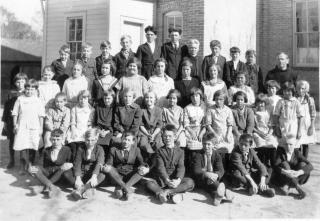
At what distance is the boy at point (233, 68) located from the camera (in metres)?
6.70

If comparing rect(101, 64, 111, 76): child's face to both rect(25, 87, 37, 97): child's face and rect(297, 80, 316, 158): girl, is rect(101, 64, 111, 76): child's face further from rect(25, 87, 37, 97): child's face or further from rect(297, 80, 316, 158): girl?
rect(297, 80, 316, 158): girl

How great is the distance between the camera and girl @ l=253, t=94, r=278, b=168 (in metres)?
5.79

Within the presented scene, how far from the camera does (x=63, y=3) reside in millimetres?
12047

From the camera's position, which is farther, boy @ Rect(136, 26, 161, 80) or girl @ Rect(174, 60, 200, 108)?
boy @ Rect(136, 26, 161, 80)

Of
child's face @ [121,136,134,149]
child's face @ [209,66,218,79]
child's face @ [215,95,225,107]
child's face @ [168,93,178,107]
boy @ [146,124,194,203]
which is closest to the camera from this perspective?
boy @ [146,124,194,203]

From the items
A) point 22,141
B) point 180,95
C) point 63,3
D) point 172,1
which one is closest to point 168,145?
point 180,95

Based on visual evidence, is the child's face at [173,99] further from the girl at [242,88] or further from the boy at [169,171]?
the girl at [242,88]

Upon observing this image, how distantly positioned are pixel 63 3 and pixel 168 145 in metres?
8.39

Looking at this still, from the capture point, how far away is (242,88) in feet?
20.6

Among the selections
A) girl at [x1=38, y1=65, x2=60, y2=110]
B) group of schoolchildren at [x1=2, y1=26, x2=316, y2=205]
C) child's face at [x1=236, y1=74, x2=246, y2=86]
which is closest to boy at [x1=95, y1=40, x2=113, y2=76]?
group of schoolchildren at [x1=2, y1=26, x2=316, y2=205]

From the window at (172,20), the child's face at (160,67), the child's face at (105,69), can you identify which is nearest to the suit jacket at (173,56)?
the child's face at (160,67)

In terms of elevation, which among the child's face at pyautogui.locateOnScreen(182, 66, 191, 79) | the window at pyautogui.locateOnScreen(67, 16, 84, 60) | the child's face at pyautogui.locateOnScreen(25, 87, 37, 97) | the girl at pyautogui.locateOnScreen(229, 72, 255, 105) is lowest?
the child's face at pyautogui.locateOnScreen(25, 87, 37, 97)

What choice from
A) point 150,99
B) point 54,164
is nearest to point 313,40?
point 150,99

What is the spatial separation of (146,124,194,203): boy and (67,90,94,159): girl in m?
1.23
